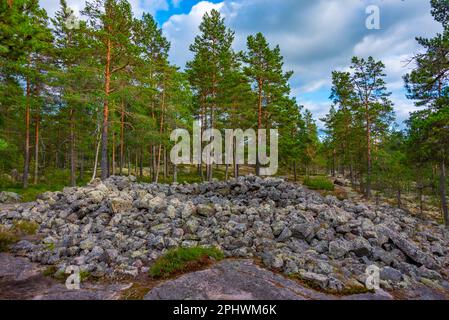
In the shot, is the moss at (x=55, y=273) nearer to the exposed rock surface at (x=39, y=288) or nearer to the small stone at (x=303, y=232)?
the exposed rock surface at (x=39, y=288)

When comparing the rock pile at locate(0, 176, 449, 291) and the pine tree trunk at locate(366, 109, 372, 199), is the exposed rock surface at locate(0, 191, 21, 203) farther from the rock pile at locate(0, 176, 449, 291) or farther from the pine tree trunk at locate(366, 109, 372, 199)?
the pine tree trunk at locate(366, 109, 372, 199)

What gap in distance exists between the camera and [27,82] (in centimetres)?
2134

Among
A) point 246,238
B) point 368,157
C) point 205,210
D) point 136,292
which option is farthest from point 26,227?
point 368,157

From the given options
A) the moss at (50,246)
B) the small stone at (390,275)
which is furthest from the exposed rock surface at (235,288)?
the moss at (50,246)

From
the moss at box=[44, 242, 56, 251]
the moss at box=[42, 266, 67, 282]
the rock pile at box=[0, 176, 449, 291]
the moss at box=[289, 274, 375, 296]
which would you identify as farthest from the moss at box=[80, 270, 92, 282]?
the moss at box=[289, 274, 375, 296]

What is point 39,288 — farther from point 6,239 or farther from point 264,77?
point 264,77

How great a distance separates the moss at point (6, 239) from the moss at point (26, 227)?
273 millimetres

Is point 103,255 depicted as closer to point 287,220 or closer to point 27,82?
point 287,220

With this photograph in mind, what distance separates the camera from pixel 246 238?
24.0 ft

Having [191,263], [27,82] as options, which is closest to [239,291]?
[191,263]

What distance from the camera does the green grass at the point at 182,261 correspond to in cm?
559

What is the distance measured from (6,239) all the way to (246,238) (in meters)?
7.86

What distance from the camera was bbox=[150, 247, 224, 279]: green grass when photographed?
18.3 ft

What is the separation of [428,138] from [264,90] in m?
14.1
